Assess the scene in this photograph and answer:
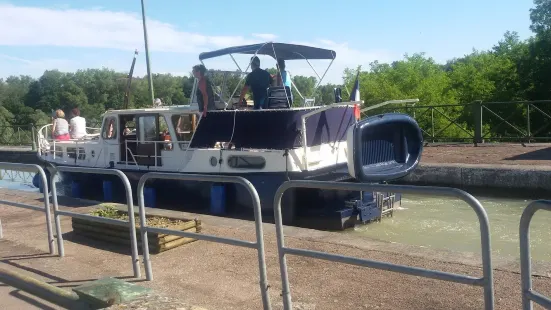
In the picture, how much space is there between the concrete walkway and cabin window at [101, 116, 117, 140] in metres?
5.77

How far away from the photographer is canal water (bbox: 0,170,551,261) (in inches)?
329

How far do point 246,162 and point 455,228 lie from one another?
3994 mm

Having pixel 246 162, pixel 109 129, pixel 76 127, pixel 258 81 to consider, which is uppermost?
pixel 258 81

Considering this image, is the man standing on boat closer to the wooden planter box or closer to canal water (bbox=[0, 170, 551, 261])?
canal water (bbox=[0, 170, 551, 261])

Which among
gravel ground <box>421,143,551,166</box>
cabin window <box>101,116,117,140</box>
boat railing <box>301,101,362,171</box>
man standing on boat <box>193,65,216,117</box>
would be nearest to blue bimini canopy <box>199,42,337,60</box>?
man standing on boat <box>193,65,216,117</box>

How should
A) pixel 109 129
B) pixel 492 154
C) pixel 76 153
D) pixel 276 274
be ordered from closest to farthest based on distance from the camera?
pixel 276 274, pixel 109 129, pixel 76 153, pixel 492 154

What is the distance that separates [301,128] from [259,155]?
3.10 feet

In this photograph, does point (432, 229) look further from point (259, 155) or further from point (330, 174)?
point (259, 155)

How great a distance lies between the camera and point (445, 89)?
37.2 metres

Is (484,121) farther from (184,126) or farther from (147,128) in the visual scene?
(147,128)

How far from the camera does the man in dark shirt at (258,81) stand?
10.6 metres

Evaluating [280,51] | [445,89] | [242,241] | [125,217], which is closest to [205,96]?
[280,51]

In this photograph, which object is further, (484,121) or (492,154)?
(484,121)

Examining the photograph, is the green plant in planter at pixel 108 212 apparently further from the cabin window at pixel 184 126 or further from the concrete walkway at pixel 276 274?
the cabin window at pixel 184 126
